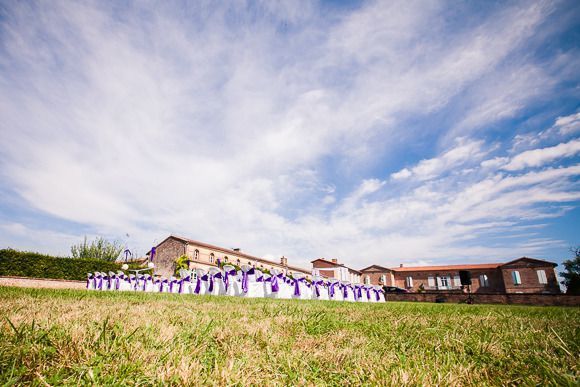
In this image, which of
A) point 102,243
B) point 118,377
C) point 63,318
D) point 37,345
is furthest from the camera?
point 102,243

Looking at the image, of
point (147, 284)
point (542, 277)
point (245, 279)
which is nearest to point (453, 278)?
point (542, 277)

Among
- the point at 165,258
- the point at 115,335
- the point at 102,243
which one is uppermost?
the point at 102,243

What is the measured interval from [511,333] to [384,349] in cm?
158

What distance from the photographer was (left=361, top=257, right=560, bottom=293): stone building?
41.9 m

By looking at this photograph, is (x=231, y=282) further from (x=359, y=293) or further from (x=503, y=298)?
(x=503, y=298)

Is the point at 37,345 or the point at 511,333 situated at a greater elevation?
the point at 37,345

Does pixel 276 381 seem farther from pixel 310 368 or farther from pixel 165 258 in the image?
pixel 165 258

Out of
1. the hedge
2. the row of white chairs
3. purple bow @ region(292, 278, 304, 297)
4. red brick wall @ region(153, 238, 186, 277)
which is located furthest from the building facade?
purple bow @ region(292, 278, 304, 297)

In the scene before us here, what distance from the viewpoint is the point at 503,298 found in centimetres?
2006

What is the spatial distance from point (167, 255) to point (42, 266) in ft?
46.3

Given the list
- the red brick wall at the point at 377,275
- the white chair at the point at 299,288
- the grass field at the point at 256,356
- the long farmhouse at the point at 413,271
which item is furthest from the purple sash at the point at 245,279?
the red brick wall at the point at 377,275

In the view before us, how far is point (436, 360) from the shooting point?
1655 millimetres

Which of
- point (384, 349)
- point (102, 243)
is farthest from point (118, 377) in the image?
point (102, 243)

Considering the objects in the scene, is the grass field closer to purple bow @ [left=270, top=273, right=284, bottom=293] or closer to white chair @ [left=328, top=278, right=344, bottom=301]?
purple bow @ [left=270, top=273, right=284, bottom=293]
